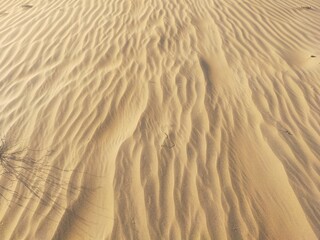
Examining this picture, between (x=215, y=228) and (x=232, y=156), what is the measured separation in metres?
0.85

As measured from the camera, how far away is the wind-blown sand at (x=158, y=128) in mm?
2840

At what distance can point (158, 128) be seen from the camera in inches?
142

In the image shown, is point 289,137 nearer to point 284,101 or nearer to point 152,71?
point 284,101

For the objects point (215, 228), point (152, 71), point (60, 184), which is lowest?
point (215, 228)

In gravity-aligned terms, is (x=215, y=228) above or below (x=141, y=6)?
below

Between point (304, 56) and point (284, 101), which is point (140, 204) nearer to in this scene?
point (284, 101)

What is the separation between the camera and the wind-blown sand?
2.84m

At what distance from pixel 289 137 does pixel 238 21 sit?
3.04 m

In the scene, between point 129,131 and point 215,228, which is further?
point 129,131

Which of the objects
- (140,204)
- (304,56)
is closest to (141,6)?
(304,56)

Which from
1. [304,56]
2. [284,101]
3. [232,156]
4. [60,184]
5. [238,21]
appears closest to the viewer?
[60,184]

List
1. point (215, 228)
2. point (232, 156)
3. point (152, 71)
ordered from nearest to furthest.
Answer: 1. point (215, 228)
2. point (232, 156)
3. point (152, 71)

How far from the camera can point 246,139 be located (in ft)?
11.6

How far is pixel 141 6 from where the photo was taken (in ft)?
20.4
